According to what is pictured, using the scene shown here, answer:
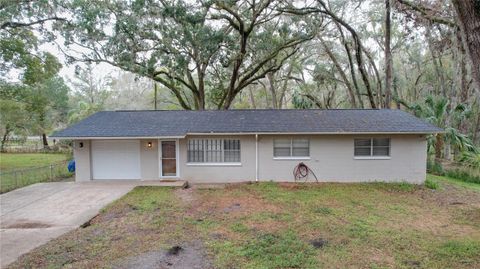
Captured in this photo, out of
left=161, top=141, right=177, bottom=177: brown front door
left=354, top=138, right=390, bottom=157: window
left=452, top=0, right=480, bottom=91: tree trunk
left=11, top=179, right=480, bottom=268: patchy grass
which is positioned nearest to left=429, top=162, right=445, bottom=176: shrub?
left=11, top=179, right=480, bottom=268: patchy grass

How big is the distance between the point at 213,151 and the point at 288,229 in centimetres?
586

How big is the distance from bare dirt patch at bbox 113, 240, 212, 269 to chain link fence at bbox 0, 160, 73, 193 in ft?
28.5

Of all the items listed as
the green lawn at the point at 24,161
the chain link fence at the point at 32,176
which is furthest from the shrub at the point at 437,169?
the green lawn at the point at 24,161

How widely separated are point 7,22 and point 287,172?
15.4 metres

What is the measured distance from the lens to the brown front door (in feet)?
38.6

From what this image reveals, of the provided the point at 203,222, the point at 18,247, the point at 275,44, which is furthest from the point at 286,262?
the point at 275,44

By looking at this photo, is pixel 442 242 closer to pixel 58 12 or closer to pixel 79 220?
pixel 79 220

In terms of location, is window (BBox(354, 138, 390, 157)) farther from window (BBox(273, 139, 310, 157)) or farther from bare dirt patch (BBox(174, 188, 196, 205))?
bare dirt patch (BBox(174, 188, 196, 205))

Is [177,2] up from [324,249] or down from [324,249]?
up

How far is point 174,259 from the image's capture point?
523 centimetres

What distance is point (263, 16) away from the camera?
1617cm

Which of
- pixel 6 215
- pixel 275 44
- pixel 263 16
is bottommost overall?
pixel 6 215

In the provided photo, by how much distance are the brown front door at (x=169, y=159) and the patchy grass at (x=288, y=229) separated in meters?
1.61

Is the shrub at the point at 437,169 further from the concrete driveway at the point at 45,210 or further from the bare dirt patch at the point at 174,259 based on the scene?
the concrete driveway at the point at 45,210
